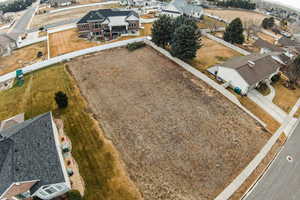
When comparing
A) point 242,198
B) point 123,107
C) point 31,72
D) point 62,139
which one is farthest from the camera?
point 31,72

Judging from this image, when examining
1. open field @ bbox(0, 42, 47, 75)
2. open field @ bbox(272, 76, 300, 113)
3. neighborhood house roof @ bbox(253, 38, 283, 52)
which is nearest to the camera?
open field @ bbox(272, 76, 300, 113)

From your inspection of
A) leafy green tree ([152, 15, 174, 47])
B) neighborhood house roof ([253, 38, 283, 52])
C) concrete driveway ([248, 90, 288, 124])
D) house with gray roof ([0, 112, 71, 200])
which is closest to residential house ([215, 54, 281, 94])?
concrete driveway ([248, 90, 288, 124])

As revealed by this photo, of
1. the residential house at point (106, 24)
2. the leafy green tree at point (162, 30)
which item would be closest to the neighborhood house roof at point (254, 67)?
the leafy green tree at point (162, 30)

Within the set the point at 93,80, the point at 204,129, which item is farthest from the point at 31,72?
the point at 204,129

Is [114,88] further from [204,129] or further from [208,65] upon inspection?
[208,65]

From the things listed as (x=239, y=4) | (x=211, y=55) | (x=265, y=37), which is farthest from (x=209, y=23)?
(x=239, y=4)

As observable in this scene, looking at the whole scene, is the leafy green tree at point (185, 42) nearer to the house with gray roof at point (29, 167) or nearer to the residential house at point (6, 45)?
the house with gray roof at point (29, 167)

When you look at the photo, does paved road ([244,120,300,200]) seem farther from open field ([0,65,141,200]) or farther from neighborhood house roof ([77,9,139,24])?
neighborhood house roof ([77,9,139,24])
